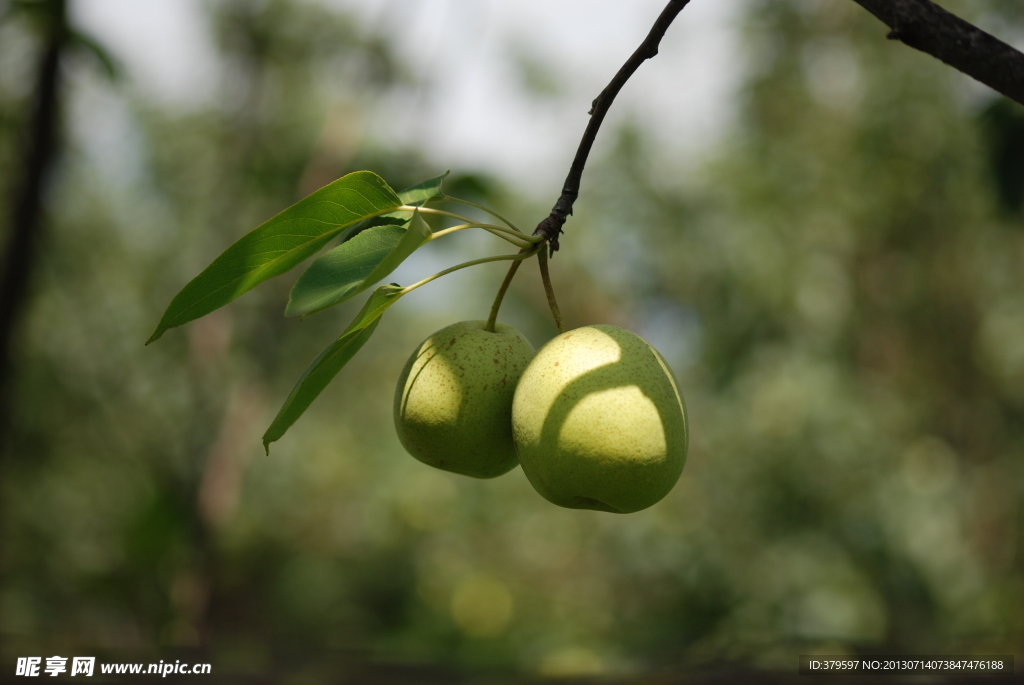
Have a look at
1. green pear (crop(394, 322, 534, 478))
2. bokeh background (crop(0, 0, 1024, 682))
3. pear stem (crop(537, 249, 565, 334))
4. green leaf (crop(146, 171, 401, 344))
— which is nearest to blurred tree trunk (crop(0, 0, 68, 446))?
bokeh background (crop(0, 0, 1024, 682))

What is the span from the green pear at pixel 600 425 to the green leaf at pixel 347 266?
28 cm

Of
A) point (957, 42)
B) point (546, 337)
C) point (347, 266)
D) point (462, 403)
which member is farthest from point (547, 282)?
point (546, 337)

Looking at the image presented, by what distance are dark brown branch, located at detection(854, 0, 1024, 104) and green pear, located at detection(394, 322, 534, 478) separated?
0.72 metres

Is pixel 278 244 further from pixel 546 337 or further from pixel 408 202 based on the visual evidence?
pixel 546 337

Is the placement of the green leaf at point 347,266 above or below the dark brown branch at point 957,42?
below

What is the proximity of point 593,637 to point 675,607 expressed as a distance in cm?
83

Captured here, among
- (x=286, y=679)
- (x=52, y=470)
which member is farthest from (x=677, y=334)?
(x=52, y=470)

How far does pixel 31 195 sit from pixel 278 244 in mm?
2175

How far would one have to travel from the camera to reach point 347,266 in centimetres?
99

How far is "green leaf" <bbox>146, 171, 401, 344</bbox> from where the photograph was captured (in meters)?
1.00

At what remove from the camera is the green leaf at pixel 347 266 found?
866 mm

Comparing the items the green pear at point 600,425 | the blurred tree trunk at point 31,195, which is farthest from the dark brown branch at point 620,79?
the blurred tree trunk at point 31,195

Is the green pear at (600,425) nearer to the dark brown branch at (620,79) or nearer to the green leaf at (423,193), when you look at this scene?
the dark brown branch at (620,79)

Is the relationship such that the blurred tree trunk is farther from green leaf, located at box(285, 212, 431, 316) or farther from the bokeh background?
green leaf, located at box(285, 212, 431, 316)
